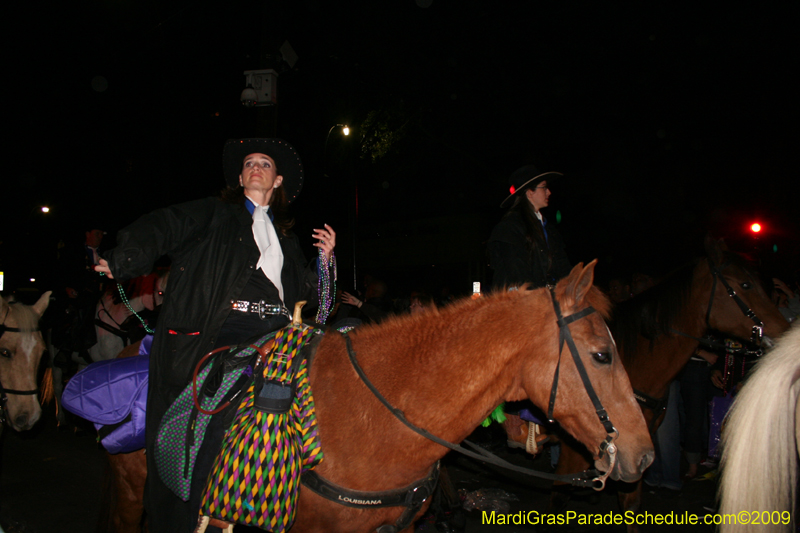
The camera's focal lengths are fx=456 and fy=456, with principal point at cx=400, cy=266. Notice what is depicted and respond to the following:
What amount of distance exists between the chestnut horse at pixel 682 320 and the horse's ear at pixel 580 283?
2.59 meters

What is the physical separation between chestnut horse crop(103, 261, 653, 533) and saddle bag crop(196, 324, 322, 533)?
4.2 inches

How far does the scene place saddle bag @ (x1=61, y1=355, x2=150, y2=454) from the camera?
9.30 feet

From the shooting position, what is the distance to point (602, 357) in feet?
7.11

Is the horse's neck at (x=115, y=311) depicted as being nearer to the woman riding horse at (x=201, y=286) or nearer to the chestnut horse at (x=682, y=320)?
the woman riding horse at (x=201, y=286)

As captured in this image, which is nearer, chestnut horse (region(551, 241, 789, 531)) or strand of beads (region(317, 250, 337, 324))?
strand of beads (region(317, 250, 337, 324))

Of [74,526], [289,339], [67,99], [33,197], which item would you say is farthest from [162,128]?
[289,339]

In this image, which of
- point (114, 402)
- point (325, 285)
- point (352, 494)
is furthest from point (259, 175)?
point (352, 494)

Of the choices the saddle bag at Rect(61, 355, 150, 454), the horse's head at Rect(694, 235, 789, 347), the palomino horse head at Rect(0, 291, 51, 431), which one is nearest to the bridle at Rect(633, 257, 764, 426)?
the horse's head at Rect(694, 235, 789, 347)

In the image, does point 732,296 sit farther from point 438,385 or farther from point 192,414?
point 192,414

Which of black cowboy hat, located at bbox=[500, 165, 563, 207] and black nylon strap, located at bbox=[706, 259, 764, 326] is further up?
black cowboy hat, located at bbox=[500, 165, 563, 207]

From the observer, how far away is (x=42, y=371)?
184 inches

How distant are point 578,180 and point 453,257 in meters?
10.7

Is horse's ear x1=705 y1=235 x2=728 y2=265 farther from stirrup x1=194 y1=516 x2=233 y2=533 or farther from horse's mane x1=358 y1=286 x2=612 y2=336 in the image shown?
stirrup x1=194 y1=516 x2=233 y2=533

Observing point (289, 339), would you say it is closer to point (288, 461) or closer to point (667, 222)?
point (288, 461)
